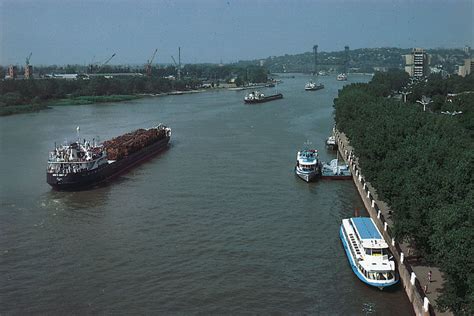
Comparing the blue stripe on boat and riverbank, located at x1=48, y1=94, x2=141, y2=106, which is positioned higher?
the blue stripe on boat

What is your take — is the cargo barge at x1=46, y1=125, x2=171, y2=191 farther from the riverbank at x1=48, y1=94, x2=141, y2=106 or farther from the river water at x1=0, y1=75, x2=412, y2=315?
the riverbank at x1=48, y1=94, x2=141, y2=106

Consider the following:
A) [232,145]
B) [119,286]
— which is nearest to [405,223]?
[119,286]

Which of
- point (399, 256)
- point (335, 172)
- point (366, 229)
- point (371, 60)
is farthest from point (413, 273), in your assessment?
point (371, 60)

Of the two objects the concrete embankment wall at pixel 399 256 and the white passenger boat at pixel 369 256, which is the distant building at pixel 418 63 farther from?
the white passenger boat at pixel 369 256

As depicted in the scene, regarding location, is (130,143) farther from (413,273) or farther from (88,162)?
(413,273)

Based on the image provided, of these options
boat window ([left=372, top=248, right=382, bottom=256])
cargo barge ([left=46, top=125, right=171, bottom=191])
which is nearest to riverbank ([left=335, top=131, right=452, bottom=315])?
boat window ([left=372, top=248, right=382, bottom=256])

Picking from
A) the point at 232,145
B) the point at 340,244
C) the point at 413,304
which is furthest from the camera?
the point at 232,145

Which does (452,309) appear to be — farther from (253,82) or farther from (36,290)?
(253,82)

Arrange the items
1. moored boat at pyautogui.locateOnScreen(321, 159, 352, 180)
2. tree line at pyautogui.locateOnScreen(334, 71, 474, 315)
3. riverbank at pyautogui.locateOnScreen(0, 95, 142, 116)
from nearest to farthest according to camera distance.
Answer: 1. tree line at pyautogui.locateOnScreen(334, 71, 474, 315)
2. moored boat at pyautogui.locateOnScreen(321, 159, 352, 180)
3. riverbank at pyautogui.locateOnScreen(0, 95, 142, 116)
